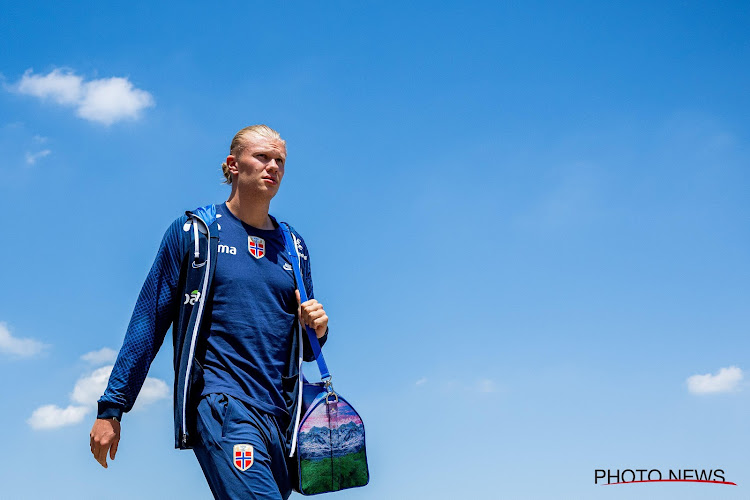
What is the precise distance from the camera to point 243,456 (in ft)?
15.7

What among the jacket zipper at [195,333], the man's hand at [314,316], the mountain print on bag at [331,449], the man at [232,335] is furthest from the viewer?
the man's hand at [314,316]

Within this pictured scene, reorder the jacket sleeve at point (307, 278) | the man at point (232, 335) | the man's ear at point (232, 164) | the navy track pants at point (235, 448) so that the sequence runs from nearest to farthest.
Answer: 1. the navy track pants at point (235, 448)
2. the man at point (232, 335)
3. the jacket sleeve at point (307, 278)
4. the man's ear at point (232, 164)

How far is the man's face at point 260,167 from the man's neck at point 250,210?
87 mm

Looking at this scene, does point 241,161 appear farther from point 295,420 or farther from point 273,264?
point 295,420

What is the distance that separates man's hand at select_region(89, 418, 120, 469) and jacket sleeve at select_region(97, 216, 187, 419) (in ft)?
0.17

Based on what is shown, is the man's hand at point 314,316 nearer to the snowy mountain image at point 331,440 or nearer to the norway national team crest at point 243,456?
the snowy mountain image at point 331,440

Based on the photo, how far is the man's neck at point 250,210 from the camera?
5734 mm

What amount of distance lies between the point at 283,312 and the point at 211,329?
0.55 m

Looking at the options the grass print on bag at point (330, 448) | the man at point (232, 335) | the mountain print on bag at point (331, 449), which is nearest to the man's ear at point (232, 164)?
the man at point (232, 335)

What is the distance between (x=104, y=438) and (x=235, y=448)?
35.4 inches

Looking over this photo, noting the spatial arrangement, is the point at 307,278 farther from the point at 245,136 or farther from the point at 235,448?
the point at 235,448

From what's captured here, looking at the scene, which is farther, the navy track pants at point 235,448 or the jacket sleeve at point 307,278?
the jacket sleeve at point 307,278

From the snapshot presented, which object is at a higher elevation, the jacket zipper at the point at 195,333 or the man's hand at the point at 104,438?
the jacket zipper at the point at 195,333

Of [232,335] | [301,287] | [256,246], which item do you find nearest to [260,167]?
[256,246]
